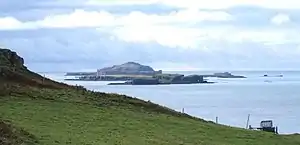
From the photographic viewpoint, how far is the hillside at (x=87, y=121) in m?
19.9

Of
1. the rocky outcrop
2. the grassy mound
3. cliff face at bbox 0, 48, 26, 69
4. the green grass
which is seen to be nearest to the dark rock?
the rocky outcrop

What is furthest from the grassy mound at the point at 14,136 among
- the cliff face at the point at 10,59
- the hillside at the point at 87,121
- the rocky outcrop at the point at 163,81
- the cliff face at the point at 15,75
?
the rocky outcrop at the point at 163,81

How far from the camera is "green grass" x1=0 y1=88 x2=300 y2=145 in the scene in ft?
68.2

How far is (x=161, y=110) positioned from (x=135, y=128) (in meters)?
8.09

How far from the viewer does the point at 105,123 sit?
24609mm

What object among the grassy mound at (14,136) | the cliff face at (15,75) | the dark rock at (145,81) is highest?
the dark rock at (145,81)

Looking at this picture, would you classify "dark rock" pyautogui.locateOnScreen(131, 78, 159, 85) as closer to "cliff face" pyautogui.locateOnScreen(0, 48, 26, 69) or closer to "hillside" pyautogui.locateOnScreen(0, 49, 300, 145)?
"cliff face" pyautogui.locateOnScreen(0, 48, 26, 69)

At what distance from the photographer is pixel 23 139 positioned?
57.6 feet

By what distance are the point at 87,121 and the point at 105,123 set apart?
28.1 inches

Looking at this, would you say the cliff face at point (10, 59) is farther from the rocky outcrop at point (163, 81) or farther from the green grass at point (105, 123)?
the rocky outcrop at point (163, 81)

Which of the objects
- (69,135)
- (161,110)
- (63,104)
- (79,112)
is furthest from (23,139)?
(161,110)

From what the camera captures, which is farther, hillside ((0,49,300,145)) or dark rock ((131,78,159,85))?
dark rock ((131,78,159,85))

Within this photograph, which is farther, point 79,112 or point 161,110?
point 161,110

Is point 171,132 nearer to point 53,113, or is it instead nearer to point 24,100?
point 53,113
